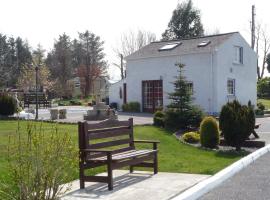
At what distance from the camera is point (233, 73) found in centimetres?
3525

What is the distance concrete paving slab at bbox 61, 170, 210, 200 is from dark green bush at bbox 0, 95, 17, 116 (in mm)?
17415

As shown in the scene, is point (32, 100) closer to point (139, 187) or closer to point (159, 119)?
point (159, 119)

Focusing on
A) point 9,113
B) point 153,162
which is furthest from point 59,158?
point 9,113

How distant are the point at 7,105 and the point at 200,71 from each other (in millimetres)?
13180

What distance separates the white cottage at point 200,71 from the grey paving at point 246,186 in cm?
2110

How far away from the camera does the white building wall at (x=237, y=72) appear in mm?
33438

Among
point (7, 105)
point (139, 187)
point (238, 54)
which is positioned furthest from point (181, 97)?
point (238, 54)

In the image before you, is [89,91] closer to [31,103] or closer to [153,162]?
[31,103]

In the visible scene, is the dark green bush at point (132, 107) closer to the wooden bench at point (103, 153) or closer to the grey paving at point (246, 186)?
the grey paving at point (246, 186)

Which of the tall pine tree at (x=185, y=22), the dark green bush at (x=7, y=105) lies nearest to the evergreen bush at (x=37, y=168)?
the dark green bush at (x=7, y=105)

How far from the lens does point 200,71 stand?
33562 millimetres

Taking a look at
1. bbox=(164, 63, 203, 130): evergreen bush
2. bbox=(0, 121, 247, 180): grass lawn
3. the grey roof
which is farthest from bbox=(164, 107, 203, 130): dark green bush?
the grey roof

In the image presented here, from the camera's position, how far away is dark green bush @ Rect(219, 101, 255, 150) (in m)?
14.8

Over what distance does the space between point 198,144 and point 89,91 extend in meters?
53.5
